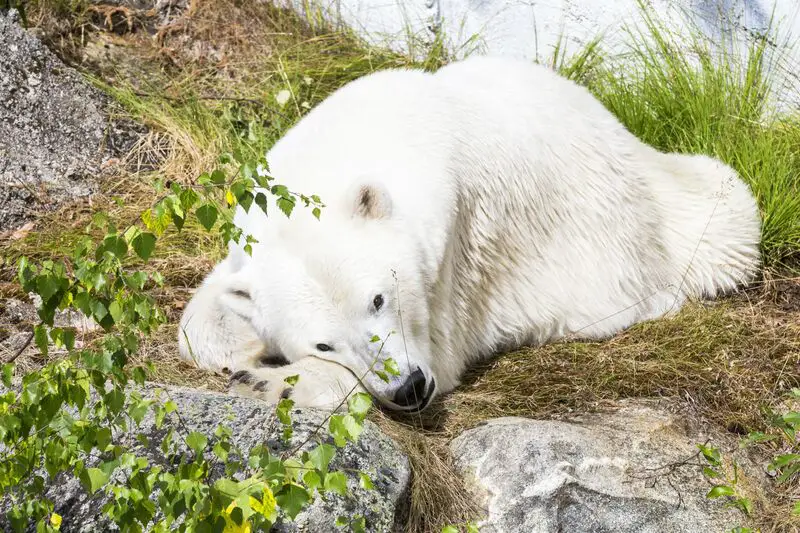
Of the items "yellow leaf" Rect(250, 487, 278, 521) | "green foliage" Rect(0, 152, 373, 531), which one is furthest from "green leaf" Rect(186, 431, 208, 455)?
"yellow leaf" Rect(250, 487, 278, 521)

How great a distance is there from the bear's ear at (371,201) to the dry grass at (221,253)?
730 millimetres

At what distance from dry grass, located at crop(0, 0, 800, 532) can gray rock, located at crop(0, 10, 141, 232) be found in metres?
0.13

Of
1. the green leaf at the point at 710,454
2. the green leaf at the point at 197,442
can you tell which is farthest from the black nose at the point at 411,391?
the green leaf at the point at 197,442

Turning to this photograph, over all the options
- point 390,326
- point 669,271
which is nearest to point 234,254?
point 390,326

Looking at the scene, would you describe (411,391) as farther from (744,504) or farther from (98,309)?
(98,309)

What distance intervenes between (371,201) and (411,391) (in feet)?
2.35

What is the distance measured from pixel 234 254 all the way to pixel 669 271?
2074mm

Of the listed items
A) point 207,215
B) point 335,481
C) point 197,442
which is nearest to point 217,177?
point 207,215

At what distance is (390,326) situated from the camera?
345 cm

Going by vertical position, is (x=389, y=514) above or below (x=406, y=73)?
below

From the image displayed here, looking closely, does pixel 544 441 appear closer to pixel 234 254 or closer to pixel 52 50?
pixel 234 254

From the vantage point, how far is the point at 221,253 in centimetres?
494

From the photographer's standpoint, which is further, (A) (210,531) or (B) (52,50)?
(B) (52,50)

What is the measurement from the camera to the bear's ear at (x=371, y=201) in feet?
11.6
